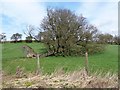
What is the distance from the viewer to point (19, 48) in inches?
1710

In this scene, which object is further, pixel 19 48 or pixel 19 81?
pixel 19 48

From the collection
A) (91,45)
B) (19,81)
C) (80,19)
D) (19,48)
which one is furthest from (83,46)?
(19,81)

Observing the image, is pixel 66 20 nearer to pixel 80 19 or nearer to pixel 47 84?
pixel 80 19

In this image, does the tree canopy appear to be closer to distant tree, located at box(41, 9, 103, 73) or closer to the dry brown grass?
distant tree, located at box(41, 9, 103, 73)

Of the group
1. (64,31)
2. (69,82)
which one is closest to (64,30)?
(64,31)

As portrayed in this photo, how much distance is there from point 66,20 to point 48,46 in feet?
15.4

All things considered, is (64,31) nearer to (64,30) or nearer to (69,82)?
(64,30)

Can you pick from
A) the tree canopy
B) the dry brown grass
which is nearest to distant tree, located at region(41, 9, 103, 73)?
the tree canopy

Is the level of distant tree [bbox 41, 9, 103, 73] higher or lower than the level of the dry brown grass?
higher

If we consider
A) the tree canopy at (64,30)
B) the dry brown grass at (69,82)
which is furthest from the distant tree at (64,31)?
the dry brown grass at (69,82)

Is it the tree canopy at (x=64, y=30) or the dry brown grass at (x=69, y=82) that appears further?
the tree canopy at (x=64, y=30)

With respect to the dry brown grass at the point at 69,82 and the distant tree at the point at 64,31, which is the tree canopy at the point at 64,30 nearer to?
the distant tree at the point at 64,31

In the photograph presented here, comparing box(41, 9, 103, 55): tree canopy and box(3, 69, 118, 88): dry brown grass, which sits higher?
box(41, 9, 103, 55): tree canopy

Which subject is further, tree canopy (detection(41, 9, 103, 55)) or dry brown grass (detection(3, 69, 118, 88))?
tree canopy (detection(41, 9, 103, 55))
